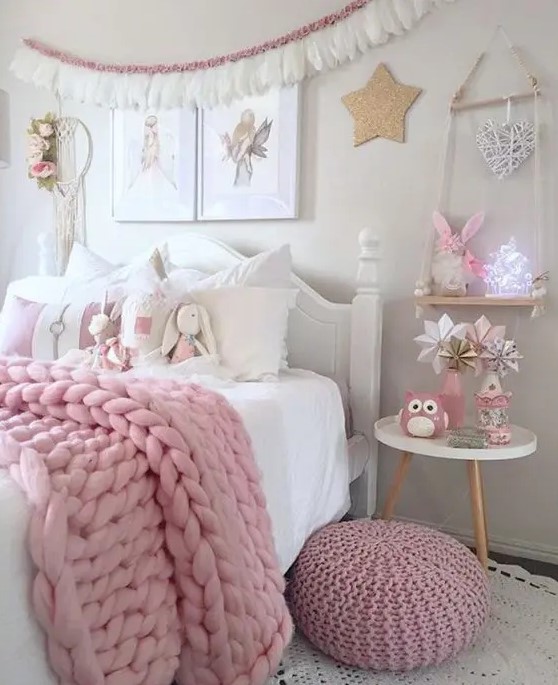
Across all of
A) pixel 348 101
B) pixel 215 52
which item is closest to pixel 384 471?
pixel 348 101

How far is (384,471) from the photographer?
249 centimetres

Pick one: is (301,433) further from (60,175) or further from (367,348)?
(60,175)

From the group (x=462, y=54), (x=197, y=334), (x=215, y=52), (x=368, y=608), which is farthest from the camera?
(x=215, y=52)

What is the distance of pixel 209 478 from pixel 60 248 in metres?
2.16

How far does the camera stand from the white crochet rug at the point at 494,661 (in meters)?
1.56

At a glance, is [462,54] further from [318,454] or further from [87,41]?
[87,41]

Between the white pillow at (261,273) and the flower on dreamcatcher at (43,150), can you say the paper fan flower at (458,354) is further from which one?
the flower on dreamcatcher at (43,150)

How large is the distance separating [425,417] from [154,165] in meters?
1.58

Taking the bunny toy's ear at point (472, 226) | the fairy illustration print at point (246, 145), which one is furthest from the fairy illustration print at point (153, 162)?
the bunny toy's ear at point (472, 226)

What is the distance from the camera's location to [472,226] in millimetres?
2230

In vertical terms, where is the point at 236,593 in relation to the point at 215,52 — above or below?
below

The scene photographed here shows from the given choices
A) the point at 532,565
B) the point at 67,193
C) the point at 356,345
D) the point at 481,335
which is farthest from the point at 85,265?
the point at 532,565

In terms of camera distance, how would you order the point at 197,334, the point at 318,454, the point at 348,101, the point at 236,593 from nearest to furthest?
the point at 236,593 < the point at 318,454 < the point at 197,334 < the point at 348,101

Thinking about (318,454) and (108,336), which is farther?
(108,336)
